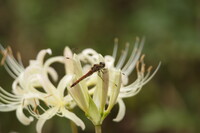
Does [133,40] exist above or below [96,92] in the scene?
above

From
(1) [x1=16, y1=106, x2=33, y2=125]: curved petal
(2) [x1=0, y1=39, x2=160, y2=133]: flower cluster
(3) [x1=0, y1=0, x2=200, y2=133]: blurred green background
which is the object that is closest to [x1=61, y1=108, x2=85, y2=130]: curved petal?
(2) [x1=0, y1=39, x2=160, y2=133]: flower cluster

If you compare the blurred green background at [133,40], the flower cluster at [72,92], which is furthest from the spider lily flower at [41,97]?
the blurred green background at [133,40]

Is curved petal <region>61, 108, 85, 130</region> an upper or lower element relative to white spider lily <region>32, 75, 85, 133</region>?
lower

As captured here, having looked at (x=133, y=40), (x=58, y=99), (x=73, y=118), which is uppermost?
(x=133, y=40)

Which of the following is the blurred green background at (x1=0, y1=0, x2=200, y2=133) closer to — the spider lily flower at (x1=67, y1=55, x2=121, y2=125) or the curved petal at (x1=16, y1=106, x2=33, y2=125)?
the curved petal at (x1=16, y1=106, x2=33, y2=125)

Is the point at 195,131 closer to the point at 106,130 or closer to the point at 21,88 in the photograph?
the point at 106,130

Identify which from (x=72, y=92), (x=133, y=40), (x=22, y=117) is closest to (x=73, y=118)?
(x=72, y=92)

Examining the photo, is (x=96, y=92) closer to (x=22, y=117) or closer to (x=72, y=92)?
(x=72, y=92)
